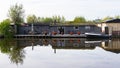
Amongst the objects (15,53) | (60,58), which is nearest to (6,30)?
(15,53)

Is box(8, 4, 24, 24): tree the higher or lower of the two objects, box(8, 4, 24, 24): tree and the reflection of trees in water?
the higher

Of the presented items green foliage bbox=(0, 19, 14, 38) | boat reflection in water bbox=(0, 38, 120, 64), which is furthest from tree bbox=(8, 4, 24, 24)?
boat reflection in water bbox=(0, 38, 120, 64)

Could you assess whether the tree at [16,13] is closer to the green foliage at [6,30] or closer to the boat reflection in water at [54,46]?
the green foliage at [6,30]

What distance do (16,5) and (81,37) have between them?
73.2 ft

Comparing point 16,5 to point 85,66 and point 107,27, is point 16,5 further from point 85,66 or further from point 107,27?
point 85,66

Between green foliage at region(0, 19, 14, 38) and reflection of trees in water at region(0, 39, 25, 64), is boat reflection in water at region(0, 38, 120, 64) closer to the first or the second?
reflection of trees in water at region(0, 39, 25, 64)

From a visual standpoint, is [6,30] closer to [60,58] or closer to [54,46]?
[54,46]

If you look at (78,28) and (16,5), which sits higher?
(16,5)

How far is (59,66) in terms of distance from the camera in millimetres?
17312

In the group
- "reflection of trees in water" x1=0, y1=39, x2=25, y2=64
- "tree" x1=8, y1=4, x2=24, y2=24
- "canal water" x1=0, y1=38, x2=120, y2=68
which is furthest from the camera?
"tree" x1=8, y1=4, x2=24, y2=24

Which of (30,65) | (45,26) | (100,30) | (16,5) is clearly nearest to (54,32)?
(45,26)

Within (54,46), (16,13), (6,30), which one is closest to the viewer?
(54,46)

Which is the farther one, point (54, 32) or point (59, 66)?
point (54, 32)

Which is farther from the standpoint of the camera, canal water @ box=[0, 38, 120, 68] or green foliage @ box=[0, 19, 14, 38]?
green foliage @ box=[0, 19, 14, 38]
